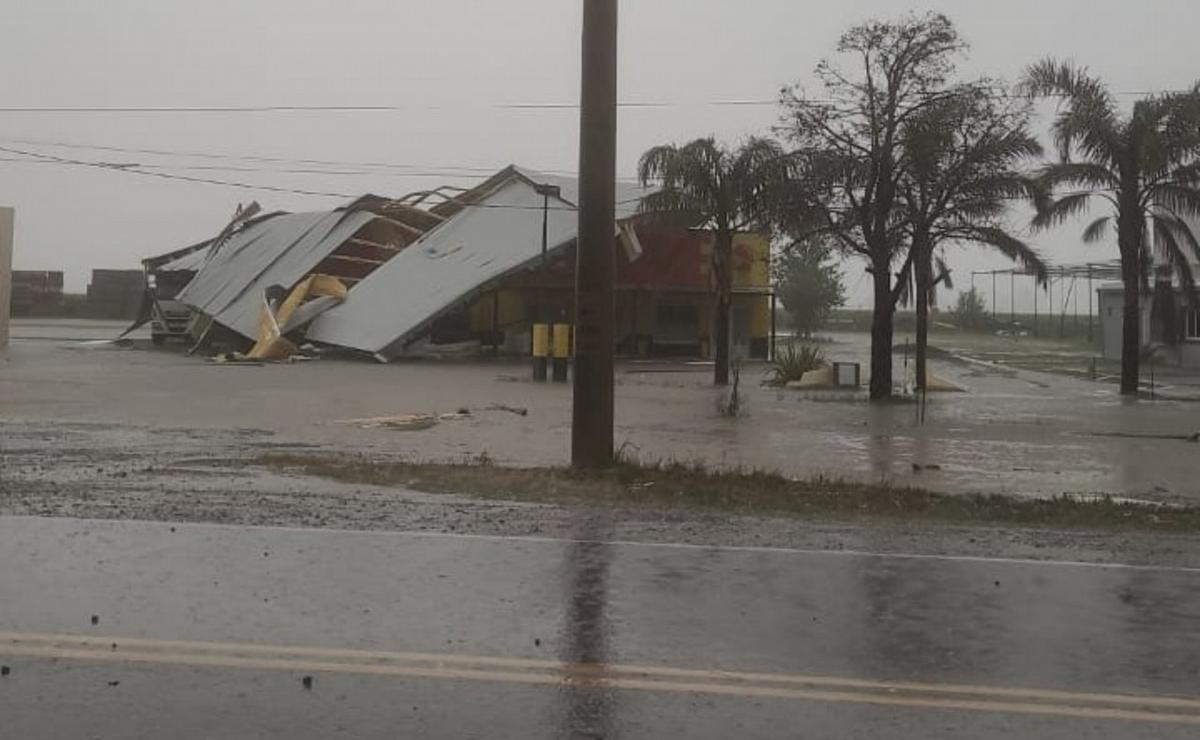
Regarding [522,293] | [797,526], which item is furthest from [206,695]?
[522,293]

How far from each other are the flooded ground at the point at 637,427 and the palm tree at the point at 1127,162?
3.62m

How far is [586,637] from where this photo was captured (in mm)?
5859

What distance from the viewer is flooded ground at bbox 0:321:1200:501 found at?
1374 centimetres

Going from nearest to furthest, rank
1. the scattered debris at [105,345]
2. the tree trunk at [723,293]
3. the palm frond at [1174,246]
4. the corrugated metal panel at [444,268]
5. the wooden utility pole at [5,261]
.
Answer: the palm frond at [1174,246] < the tree trunk at [723,293] < the corrugated metal panel at [444,268] < the wooden utility pole at [5,261] < the scattered debris at [105,345]

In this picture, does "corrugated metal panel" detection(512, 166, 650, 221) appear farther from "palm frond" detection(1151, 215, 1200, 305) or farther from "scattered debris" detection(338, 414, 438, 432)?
"scattered debris" detection(338, 414, 438, 432)

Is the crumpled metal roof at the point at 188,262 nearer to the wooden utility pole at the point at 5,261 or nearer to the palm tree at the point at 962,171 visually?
the wooden utility pole at the point at 5,261

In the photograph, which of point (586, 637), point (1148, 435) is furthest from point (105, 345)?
point (586, 637)

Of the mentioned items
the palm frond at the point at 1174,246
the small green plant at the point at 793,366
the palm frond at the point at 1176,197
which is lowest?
the small green plant at the point at 793,366

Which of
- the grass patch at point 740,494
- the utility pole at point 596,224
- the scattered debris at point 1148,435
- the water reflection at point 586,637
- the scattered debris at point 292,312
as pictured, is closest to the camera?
the water reflection at point 586,637

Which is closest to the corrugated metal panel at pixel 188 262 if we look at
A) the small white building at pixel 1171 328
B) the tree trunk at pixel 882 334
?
the tree trunk at pixel 882 334

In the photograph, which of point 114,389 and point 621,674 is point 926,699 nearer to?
point 621,674

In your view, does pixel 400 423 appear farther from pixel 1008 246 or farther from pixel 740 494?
pixel 1008 246

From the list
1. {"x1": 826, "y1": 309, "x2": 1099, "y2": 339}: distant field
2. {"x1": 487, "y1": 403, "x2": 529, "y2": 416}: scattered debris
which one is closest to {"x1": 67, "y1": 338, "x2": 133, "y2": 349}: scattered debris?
{"x1": 487, "y1": 403, "x2": 529, "y2": 416}: scattered debris

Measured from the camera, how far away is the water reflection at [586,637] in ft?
→ 15.1
